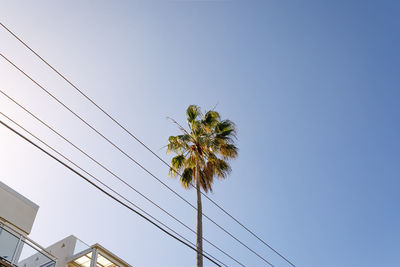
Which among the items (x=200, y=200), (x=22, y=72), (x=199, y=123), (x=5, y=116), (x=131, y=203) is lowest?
(x=131, y=203)

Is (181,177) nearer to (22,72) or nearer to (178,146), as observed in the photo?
(178,146)

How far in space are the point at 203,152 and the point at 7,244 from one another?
31.1 feet

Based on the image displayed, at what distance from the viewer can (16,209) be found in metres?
15.8

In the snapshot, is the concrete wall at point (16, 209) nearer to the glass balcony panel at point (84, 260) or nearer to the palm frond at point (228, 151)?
the glass balcony panel at point (84, 260)

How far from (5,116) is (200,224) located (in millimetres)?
10143

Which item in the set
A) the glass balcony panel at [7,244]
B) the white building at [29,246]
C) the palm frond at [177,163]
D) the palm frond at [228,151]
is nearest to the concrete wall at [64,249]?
the white building at [29,246]

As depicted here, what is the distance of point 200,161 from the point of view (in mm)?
18938

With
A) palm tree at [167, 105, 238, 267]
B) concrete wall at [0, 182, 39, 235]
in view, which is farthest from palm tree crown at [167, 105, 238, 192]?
concrete wall at [0, 182, 39, 235]

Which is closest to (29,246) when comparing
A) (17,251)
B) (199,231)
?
(17,251)

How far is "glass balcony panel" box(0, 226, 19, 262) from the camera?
41.1 feet

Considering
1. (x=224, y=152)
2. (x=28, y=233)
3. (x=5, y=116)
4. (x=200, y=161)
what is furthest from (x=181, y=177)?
(x=5, y=116)

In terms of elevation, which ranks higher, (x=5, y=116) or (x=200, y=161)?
(x=200, y=161)

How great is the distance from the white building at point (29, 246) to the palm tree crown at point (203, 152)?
4967 mm

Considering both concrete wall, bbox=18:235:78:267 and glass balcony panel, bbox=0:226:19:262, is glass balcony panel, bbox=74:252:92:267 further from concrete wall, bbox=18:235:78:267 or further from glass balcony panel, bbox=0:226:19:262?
glass balcony panel, bbox=0:226:19:262
